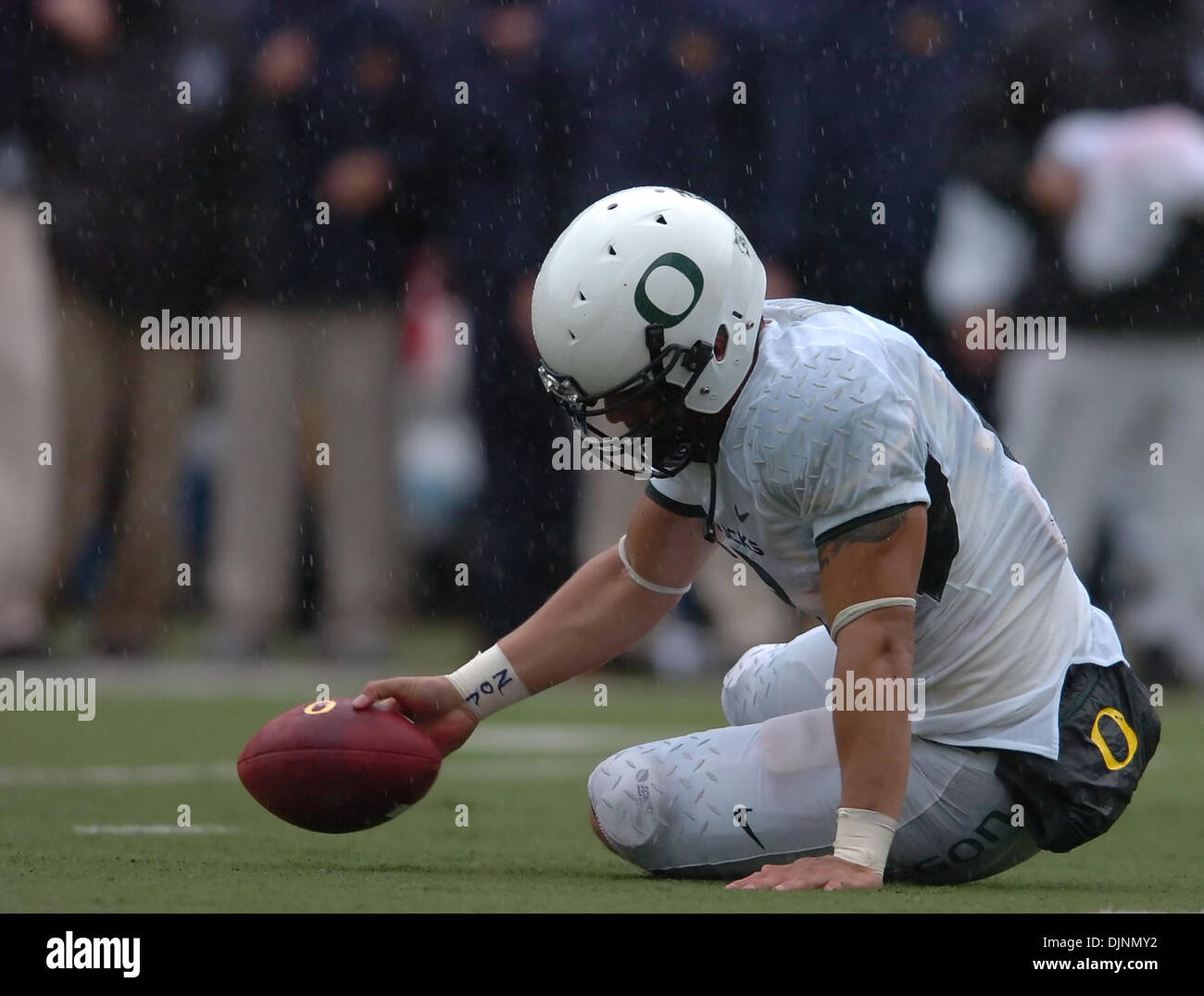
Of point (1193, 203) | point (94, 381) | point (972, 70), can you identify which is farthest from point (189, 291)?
point (1193, 203)

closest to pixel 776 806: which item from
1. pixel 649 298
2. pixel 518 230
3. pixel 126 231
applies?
pixel 649 298

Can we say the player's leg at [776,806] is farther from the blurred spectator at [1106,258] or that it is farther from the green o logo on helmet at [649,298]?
the blurred spectator at [1106,258]

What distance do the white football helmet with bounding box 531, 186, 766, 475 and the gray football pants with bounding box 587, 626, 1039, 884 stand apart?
2.02ft

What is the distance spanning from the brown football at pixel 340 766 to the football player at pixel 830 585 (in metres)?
0.14

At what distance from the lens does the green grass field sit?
3.86m

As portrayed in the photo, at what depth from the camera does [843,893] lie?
3.87 metres

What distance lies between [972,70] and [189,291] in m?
3.35

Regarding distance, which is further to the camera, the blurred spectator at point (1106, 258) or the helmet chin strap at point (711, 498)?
the blurred spectator at point (1106, 258)

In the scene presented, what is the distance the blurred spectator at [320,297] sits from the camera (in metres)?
9.42

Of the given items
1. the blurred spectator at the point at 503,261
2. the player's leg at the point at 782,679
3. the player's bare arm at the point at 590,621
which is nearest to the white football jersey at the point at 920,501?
the player's bare arm at the point at 590,621

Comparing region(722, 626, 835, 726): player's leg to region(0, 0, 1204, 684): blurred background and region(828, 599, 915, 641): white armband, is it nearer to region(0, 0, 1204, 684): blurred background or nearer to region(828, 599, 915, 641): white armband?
region(828, 599, 915, 641): white armband

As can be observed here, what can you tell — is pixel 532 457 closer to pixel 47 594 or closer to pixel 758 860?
pixel 47 594

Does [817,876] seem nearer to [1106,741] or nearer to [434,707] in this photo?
[1106,741]

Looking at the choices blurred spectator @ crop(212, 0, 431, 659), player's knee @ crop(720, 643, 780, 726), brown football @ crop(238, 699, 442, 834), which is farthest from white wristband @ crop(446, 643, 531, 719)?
blurred spectator @ crop(212, 0, 431, 659)
